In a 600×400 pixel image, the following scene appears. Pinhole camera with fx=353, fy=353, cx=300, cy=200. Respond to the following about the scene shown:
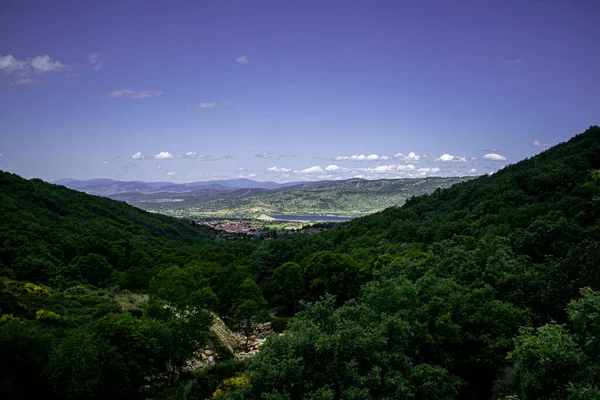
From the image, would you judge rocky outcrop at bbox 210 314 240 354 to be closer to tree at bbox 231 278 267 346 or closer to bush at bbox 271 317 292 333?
tree at bbox 231 278 267 346

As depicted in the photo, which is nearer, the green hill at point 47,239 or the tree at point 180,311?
the tree at point 180,311

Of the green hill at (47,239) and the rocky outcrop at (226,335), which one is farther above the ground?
the green hill at (47,239)

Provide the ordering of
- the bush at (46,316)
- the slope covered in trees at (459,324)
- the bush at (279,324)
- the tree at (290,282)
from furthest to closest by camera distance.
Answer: the tree at (290,282)
the bush at (279,324)
the bush at (46,316)
the slope covered in trees at (459,324)

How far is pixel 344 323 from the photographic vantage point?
15.9m

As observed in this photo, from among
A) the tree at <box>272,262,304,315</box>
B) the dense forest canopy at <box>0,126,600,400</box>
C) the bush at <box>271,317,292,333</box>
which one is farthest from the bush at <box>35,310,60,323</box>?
the tree at <box>272,262,304,315</box>

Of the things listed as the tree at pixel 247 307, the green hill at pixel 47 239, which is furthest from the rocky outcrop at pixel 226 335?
the green hill at pixel 47 239

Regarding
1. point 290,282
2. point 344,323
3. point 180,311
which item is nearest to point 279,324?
point 290,282

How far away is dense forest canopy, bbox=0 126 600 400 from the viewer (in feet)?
43.6

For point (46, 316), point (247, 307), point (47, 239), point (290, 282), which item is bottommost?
point (290, 282)

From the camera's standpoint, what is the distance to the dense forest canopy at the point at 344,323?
13289 millimetres

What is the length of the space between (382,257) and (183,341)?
23461 millimetres

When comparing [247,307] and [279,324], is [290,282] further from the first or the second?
[247,307]

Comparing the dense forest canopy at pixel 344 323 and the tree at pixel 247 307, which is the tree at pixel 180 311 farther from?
the tree at pixel 247 307

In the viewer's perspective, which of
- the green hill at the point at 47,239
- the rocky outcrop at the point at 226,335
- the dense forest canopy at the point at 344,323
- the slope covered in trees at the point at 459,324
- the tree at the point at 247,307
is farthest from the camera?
the green hill at the point at 47,239
